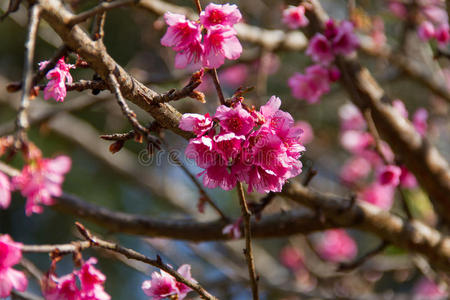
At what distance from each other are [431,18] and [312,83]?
57.2 inches

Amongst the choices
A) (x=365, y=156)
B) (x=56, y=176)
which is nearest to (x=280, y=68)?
(x=365, y=156)

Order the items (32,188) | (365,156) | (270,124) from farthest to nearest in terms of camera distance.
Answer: (365,156), (32,188), (270,124)

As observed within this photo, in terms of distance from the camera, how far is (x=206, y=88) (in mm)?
4613

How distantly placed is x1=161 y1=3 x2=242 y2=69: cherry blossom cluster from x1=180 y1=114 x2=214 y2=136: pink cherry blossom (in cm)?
19

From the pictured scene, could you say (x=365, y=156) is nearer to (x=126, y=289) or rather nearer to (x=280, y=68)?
(x=280, y=68)

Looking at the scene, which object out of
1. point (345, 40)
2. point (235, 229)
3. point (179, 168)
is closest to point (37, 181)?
point (235, 229)

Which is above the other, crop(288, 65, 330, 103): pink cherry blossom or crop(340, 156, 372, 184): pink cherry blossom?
crop(288, 65, 330, 103): pink cherry blossom

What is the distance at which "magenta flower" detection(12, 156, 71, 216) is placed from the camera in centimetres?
169

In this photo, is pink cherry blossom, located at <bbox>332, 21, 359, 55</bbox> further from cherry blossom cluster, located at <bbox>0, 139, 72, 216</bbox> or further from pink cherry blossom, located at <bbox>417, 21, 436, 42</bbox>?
cherry blossom cluster, located at <bbox>0, 139, 72, 216</bbox>

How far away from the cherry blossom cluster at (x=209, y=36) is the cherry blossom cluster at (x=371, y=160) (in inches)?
45.5

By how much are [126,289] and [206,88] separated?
271 centimetres

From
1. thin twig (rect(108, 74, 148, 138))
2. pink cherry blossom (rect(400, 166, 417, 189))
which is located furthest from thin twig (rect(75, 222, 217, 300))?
pink cherry blossom (rect(400, 166, 417, 189))

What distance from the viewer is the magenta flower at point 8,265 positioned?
1378 millimetres

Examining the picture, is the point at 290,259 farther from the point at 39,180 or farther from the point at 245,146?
the point at 245,146
